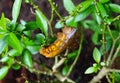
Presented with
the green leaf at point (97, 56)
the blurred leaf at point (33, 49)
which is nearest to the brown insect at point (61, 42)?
the blurred leaf at point (33, 49)

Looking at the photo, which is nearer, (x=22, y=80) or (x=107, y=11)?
(x=107, y=11)

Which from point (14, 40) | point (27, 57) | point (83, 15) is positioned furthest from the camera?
point (27, 57)

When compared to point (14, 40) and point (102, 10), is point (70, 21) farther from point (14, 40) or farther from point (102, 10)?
point (14, 40)

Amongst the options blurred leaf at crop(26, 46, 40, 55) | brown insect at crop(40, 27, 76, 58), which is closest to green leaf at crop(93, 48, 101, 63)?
brown insect at crop(40, 27, 76, 58)

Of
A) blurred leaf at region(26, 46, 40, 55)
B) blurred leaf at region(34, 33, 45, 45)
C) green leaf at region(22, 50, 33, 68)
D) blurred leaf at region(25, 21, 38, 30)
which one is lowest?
green leaf at region(22, 50, 33, 68)

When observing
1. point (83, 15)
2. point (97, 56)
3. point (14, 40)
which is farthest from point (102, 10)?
point (14, 40)

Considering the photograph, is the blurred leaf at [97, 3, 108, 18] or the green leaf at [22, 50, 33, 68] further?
the green leaf at [22, 50, 33, 68]

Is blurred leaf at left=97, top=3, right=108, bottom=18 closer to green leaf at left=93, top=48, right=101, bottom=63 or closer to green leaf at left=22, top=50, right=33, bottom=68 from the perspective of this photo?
green leaf at left=93, top=48, right=101, bottom=63

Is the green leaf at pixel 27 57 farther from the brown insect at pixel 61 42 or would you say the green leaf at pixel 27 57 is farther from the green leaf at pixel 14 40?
the green leaf at pixel 14 40

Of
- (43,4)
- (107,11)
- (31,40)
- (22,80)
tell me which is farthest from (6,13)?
(107,11)

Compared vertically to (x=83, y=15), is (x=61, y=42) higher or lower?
lower

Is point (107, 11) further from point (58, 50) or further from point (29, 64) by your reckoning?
point (29, 64)
